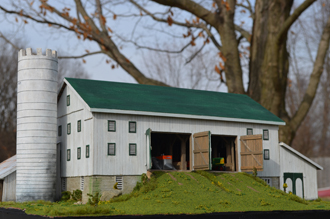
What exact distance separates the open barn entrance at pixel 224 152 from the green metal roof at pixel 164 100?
8.07 feet

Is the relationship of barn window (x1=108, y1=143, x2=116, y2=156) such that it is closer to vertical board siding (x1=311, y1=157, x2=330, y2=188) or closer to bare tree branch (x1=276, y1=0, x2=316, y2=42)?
bare tree branch (x1=276, y1=0, x2=316, y2=42)

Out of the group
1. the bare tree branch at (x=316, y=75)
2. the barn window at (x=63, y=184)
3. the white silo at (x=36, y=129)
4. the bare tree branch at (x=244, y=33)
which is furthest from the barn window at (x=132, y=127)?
the bare tree branch at (x=244, y=33)

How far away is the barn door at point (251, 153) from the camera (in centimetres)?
3150

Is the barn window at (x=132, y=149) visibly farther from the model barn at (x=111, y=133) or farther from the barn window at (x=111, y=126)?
the barn window at (x=111, y=126)

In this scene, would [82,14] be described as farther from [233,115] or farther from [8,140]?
[8,140]

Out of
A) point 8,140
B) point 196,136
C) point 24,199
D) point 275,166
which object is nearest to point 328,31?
point 275,166

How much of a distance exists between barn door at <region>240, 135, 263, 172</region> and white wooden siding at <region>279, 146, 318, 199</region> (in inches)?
156

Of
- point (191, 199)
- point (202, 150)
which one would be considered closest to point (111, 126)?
point (202, 150)

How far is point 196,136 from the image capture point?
3094 centimetres

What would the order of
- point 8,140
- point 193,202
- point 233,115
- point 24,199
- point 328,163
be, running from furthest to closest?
point 8,140 < point 328,163 < point 233,115 < point 24,199 < point 193,202

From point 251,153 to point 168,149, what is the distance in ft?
22.6

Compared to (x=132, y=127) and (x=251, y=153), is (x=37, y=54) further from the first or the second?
(x=251, y=153)

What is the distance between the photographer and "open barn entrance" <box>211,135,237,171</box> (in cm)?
3356

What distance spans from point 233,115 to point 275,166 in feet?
17.8
